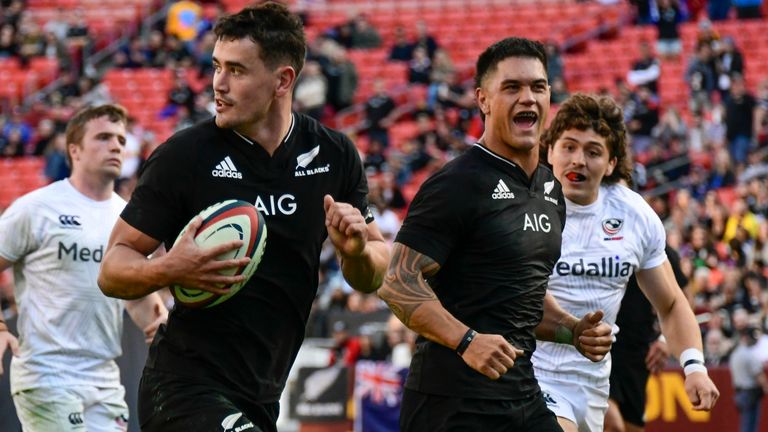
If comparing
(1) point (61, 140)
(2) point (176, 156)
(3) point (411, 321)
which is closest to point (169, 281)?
(2) point (176, 156)

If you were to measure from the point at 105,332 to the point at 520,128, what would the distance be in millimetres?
3137

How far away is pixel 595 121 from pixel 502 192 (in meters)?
1.75

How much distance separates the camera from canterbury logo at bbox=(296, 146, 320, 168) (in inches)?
226

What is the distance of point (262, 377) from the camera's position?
18.3ft

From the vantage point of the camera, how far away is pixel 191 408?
17.7 feet

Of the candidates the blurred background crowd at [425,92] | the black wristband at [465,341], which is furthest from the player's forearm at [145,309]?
the blurred background crowd at [425,92]

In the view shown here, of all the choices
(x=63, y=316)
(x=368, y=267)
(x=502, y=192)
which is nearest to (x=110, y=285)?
(x=368, y=267)

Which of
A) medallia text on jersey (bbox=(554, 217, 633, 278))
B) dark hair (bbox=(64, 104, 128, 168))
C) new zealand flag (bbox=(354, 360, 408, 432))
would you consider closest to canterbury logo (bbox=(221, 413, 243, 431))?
medallia text on jersey (bbox=(554, 217, 633, 278))

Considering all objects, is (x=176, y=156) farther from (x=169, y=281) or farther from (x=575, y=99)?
(x=575, y=99)

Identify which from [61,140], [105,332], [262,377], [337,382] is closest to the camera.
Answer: [262,377]

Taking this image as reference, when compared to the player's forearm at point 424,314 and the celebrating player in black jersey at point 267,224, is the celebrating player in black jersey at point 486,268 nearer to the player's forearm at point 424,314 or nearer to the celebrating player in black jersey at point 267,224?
the player's forearm at point 424,314

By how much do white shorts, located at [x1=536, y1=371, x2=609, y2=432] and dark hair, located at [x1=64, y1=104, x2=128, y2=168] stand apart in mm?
3086

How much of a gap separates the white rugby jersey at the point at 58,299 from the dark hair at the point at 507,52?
290cm

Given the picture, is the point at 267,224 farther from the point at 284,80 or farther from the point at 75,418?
the point at 75,418
